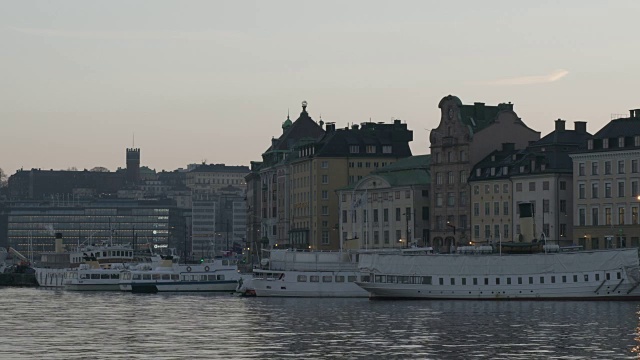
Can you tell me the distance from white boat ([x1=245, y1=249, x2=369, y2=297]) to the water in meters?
13.1

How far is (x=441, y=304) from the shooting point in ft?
497

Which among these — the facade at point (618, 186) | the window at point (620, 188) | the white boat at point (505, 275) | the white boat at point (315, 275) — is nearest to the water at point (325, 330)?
the white boat at point (505, 275)

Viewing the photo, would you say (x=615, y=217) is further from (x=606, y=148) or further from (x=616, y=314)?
(x=616, y=314)

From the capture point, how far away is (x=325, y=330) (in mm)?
110062

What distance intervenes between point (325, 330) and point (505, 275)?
51773 mm

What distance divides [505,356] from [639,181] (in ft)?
367

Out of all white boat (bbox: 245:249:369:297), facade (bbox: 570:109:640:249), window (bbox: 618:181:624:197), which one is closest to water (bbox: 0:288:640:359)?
white boat (bbox: 245:249:369:297)

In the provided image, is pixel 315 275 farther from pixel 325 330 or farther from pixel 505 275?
pixel 325 330

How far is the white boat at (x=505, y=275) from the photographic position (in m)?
153

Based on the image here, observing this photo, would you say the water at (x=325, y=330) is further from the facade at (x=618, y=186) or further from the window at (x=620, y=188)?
the window at (x=620, y=188)

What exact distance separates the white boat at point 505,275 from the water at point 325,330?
3.59 m

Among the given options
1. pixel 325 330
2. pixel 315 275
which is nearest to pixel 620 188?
pixel 315 275

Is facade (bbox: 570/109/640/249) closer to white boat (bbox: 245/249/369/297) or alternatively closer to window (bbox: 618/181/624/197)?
window (bbox: 618/181/624/197)

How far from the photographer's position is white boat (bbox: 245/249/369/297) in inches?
6860
